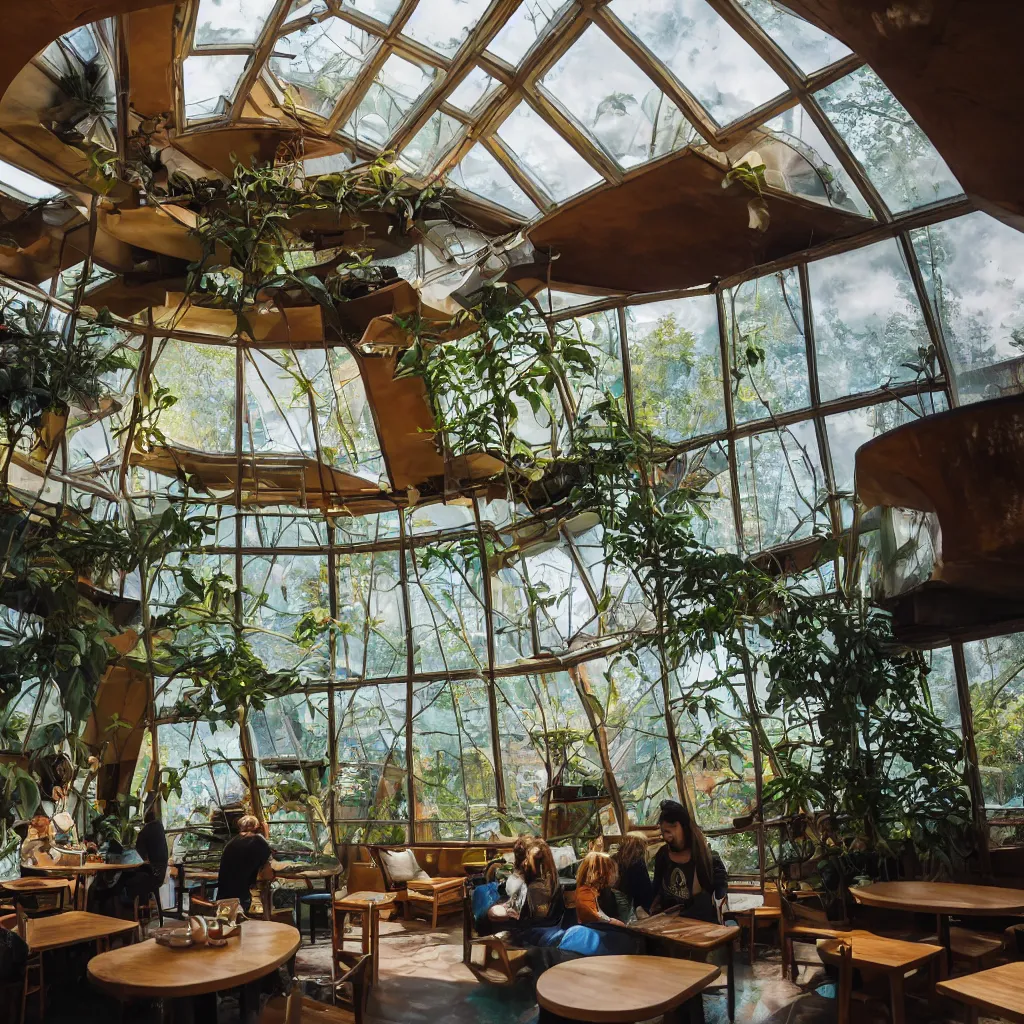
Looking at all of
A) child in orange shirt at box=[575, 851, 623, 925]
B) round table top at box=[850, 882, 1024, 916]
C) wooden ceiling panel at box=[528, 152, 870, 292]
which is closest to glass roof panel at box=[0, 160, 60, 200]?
wooden ceiling panel at box=[528, 152, 870, 292]

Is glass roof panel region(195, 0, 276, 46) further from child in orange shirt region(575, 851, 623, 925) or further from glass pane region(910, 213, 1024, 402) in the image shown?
Answer: child in orange shirt region(575, 851, 623, 925)

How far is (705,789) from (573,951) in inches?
128

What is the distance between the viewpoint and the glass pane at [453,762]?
35.4 ft

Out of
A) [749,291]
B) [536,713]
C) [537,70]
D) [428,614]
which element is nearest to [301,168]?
[537,70]

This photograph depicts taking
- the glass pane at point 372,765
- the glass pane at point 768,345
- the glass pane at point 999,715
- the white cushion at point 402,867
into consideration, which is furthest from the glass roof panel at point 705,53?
the white cushion at point 402,867

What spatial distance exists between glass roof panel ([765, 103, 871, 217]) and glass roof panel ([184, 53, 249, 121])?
4.35m

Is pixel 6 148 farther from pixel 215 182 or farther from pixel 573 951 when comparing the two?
pixel 573 951

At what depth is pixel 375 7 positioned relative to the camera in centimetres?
742

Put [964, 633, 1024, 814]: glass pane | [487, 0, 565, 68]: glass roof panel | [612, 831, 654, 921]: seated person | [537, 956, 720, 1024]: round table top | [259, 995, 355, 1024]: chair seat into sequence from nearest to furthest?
[259, 995, 355, 1024]: chair seat < [537, 956, 720, 1024]: round table top < [612, 831, 654, 921]: seated person < [487, 0, 565, 68]: glass roof panel < [964, 633, 1024, 814]: glass pane

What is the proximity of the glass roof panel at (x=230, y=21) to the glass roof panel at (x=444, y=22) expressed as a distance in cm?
111

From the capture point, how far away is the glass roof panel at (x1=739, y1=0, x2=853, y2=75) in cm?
705

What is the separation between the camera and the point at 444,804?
Answer: 10.9m

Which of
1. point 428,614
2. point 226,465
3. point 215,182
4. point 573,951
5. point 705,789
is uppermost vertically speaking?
point 215,182

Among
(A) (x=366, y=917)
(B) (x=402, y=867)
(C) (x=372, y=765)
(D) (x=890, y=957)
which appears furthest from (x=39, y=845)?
(D) (x=890, y=957)
